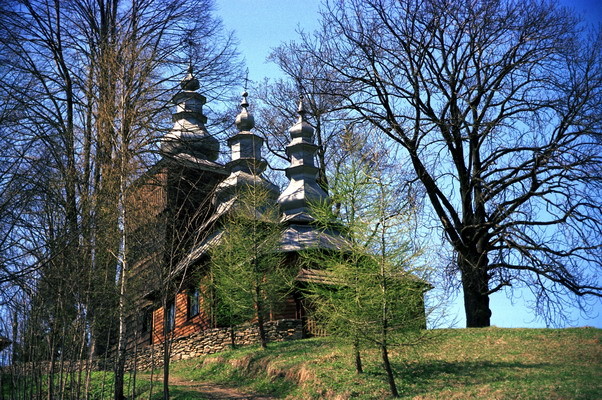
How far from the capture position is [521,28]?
2008 centimetres

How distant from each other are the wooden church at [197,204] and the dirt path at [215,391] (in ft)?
5.73

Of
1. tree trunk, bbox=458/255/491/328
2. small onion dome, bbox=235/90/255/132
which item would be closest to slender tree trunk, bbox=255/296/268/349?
tree trunk, bbox=458/255/491/328

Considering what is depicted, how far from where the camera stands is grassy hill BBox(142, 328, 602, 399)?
1283 centimetres

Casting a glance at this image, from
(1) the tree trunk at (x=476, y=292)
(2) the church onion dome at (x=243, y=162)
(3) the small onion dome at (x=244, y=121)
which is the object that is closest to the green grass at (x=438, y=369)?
(1) the tree trunk at (x=476, y=292)

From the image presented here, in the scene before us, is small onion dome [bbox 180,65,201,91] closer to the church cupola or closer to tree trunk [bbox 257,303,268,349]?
the church cupola

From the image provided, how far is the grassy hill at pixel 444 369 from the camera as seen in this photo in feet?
42.1

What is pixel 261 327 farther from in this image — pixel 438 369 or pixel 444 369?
pixel 444 369

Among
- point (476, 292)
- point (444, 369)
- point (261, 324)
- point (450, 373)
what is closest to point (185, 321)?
point (261, 324)

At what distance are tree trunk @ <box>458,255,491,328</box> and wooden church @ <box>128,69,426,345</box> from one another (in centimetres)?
459

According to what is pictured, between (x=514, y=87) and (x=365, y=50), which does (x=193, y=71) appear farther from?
(x=514, y=87)

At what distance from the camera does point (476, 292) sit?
21016 millimetres

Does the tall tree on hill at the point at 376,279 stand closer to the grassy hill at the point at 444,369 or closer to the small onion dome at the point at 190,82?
the grassy hill at the point at 444,369

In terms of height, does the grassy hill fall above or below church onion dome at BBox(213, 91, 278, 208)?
below

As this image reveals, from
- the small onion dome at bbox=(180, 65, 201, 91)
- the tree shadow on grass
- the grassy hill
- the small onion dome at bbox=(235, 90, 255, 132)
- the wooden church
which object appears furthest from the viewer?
the small onion dome at bbox=(235, 90, 255, 132)
